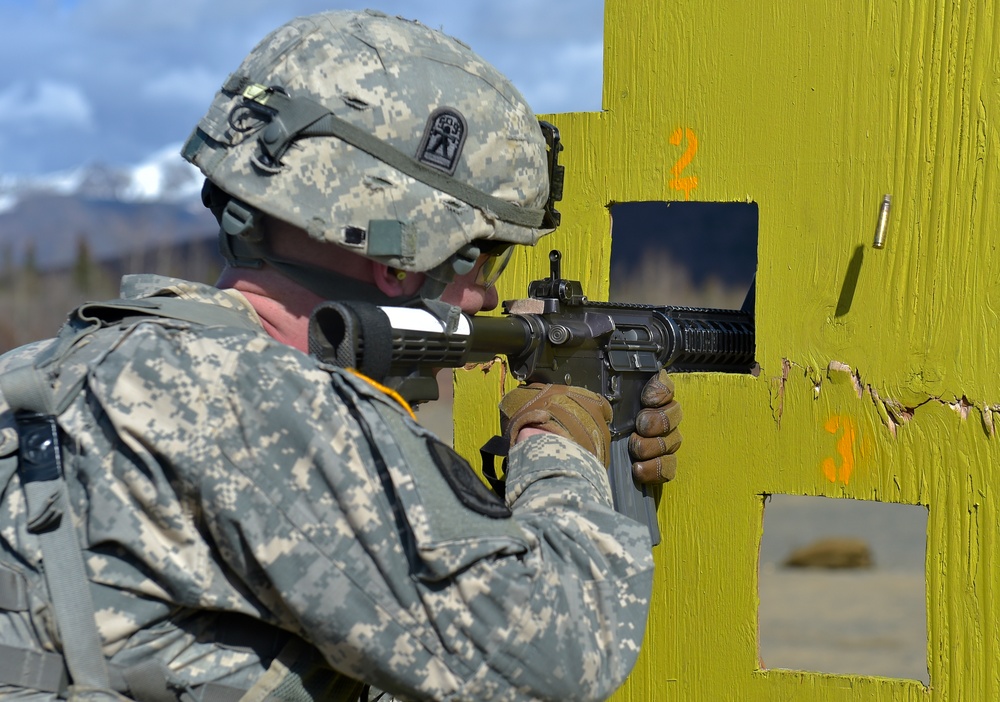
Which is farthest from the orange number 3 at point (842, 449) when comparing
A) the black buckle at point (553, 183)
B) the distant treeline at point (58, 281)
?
the distant treeline at point (58, 281)

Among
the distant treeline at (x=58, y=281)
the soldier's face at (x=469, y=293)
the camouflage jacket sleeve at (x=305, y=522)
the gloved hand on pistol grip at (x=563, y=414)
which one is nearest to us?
the camouflage jacket sleeve at (x=305, y=522)

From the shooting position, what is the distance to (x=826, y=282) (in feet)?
9.84

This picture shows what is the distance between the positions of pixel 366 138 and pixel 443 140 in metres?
0.16

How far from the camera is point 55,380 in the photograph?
185 cm

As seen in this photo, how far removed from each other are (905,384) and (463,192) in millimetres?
1290

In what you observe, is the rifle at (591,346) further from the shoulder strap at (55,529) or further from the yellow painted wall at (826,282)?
the shoulder strap at (55,529)

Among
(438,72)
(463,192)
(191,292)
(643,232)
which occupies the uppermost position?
(643,232)

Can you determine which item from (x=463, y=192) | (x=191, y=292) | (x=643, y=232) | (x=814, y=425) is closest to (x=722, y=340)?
(x=814, y=425)

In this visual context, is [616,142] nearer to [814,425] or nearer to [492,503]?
[814,425]

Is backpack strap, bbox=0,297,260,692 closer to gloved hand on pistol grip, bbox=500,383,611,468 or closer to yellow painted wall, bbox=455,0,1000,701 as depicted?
gloved hand on pistol grip, bbox=500,383,611,468

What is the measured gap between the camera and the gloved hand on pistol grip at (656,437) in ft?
9.93

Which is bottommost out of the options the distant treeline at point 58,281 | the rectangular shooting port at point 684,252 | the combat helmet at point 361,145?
the combat helmet at point 361,145

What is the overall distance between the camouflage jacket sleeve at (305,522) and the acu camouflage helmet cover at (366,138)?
0.46 meters

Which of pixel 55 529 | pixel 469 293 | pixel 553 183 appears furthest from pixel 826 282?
pixel 55 529
